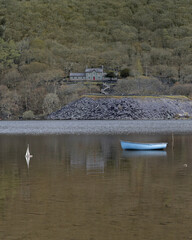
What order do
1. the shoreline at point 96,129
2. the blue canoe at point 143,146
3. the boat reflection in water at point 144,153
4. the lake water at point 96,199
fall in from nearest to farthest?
the lake water at point 96,199, the boat reflection in water at point 144,153, the blue canoe at point 143,146, the shoreline at point 96,129

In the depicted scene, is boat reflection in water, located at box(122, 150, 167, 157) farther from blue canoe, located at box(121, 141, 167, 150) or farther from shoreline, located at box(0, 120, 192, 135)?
shoreline, located at box(0, 120, 192, 135)

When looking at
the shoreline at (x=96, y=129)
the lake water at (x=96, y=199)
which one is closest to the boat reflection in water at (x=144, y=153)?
the lake water at (x=96, y=199)

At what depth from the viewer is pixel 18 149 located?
6172 cm

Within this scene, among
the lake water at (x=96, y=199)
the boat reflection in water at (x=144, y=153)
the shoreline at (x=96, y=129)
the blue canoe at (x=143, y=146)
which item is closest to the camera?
the lake water at (x=96, y=199)

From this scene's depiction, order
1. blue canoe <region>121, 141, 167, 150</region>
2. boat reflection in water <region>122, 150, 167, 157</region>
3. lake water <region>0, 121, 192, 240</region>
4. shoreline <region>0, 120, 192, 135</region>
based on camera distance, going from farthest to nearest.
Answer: shoreline <region>0, 120, 192, 135</region> < blue canoe <region>121, 141, 167, 150</region> < boat reflection in water <region>122, 150, 167, 157</region> < lake water <region>0, 121, 192, 240</region>

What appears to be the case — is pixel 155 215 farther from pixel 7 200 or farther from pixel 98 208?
pixel 7 200

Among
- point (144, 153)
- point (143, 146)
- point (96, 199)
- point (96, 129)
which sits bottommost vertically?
point (96, 129)

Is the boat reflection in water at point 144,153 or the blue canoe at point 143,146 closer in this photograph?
the boat reflection in water at point 144,153

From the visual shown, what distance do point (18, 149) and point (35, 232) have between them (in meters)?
41.7

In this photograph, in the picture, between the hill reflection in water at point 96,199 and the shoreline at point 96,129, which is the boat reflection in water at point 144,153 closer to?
the hill reflection in water at point 96,199

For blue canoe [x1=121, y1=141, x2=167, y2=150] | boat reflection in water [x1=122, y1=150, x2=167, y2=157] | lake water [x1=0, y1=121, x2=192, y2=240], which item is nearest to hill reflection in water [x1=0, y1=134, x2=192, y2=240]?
lake water [x1=0, y1=121, x2=192, y2=240]

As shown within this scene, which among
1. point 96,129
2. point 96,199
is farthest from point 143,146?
point 96,129

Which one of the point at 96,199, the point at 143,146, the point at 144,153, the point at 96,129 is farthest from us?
the point at 96,129

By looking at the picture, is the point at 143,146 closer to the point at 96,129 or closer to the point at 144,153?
the point at 144,153
